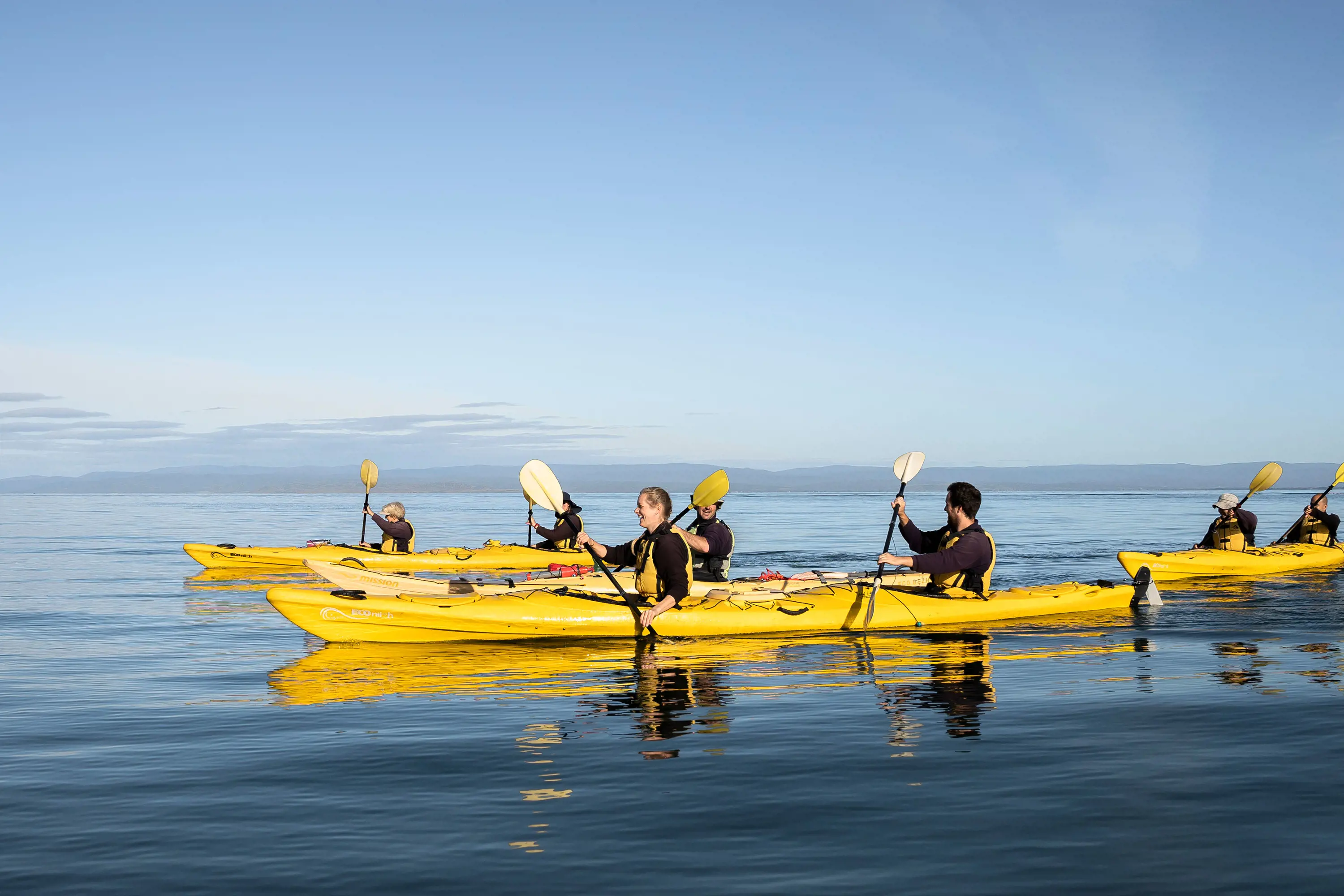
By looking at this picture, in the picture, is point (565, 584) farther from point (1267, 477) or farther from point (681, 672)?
point (1267, 477)

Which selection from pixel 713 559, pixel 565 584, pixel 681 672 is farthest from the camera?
pixel 713 559

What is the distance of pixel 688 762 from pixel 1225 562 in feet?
44.6

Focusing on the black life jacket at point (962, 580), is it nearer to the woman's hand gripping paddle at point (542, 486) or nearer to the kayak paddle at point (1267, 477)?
the woman's hand gripping paddle at point (542, 486)

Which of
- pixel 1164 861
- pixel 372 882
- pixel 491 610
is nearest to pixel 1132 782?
pixel 1164 861

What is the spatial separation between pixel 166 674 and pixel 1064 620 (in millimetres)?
9614

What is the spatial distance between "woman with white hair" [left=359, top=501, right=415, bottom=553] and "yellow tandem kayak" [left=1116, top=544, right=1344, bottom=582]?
12026 millimetres

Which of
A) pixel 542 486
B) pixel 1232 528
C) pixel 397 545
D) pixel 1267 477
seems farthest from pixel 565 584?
pixel 1267 477

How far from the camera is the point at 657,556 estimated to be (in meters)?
9.89

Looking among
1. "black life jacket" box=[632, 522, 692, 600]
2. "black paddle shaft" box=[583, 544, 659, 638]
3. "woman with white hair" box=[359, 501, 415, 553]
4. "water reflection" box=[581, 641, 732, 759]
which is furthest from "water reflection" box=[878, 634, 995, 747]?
"woman with white hair" box=[359, 501, 415, 553]

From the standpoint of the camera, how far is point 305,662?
9773 mm

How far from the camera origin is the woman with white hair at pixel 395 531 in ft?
60.7

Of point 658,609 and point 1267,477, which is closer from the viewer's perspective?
point 658,609

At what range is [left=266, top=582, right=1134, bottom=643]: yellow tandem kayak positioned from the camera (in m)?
10.2

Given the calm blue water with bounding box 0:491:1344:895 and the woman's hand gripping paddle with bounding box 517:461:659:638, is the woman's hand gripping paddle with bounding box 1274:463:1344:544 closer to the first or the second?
the calm blue water with bounding box 0:491:1344:895
